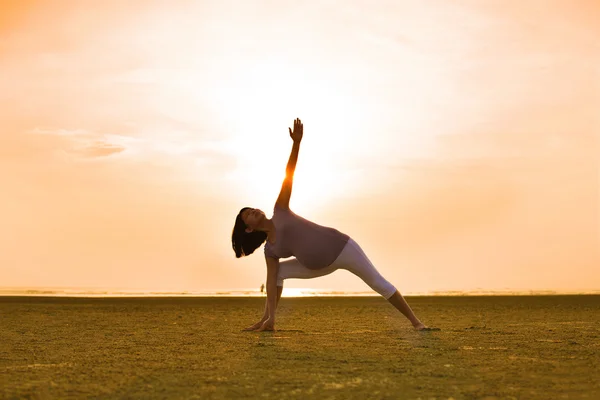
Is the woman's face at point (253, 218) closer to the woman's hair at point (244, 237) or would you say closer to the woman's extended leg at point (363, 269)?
the woman's hair at point (244, 237)

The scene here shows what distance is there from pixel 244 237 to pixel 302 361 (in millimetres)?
3407

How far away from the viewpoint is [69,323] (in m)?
12.2

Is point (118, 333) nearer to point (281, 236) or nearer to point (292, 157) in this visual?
point (281, 236)

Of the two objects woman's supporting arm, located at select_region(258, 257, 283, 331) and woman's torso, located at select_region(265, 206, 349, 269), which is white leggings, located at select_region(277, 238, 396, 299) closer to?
woman's torso, located at select_region(265, 206, 349, 269)

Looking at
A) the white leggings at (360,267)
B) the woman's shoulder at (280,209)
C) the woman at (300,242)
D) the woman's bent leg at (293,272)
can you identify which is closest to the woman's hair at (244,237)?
the woman at (300,242)

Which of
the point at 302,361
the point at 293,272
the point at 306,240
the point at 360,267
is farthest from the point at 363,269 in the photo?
the point at 302,361

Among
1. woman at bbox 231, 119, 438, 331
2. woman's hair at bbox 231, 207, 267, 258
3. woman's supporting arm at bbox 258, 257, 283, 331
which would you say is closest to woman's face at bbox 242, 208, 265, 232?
woman at bbox 231, 119, 438, 331

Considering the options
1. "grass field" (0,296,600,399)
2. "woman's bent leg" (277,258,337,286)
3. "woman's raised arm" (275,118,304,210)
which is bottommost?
"grass field" (0,296,600,399)

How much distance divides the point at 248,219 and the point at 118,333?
2.31 meters

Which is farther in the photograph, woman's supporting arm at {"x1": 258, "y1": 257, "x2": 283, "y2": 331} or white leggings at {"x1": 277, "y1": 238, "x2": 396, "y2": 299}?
woman's supporting arm at {"x1": 258, "y1": 257, "x2": 283, "y2": 331}

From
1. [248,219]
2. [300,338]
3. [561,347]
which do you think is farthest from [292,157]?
[561,347]

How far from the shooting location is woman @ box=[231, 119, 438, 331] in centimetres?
Answer: 972

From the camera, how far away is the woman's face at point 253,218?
986 centimetres

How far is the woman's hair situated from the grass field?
1089mm
